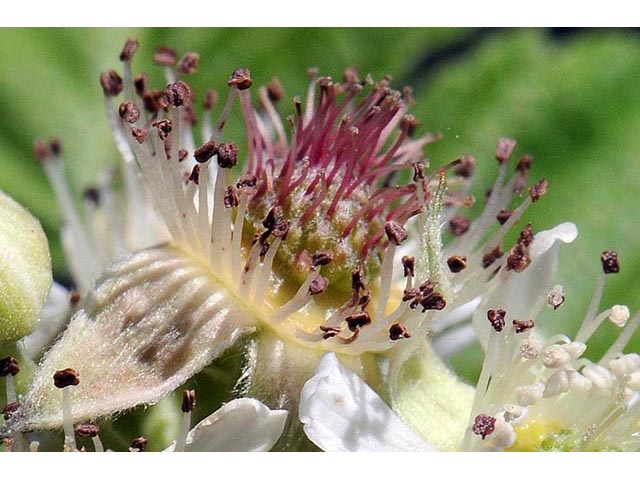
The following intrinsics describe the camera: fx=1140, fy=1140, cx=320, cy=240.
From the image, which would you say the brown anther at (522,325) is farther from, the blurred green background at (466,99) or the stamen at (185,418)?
the blurred green background at (466,99)

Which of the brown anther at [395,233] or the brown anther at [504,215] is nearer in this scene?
the brown anther at [395,233]

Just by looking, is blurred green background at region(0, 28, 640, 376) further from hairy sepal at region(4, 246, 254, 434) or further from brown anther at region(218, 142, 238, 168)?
brown anther at region(218, 142, 238, 168)

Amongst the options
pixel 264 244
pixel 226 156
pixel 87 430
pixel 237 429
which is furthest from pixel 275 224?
pixel 87 430

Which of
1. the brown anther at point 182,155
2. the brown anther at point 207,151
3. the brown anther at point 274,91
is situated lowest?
the brown anther at point 182,155

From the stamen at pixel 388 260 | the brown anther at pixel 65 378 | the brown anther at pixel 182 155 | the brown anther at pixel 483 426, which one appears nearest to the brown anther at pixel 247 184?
the brown anther at pixel 182 155

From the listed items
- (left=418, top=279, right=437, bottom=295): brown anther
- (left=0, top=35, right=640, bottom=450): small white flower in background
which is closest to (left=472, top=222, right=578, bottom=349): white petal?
(left=0, top=35, right=640, bottom=450): small white flower in background

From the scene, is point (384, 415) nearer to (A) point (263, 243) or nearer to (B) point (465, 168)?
(A) point (263, 243)

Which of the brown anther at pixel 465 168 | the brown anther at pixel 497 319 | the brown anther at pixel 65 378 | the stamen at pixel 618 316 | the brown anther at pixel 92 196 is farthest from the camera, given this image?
the brown anther at pixel 92 196
